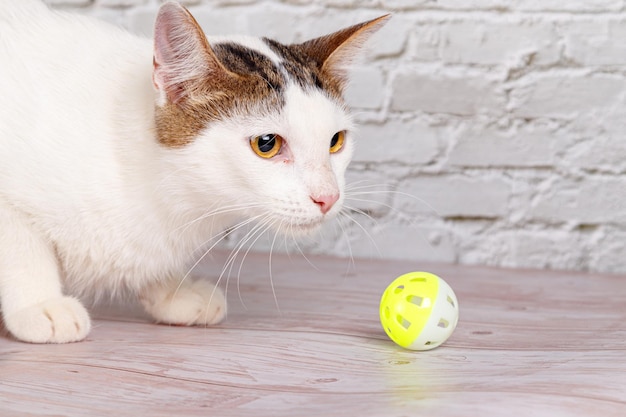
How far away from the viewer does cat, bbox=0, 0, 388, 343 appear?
1212 mm

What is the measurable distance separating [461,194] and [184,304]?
2.73ft

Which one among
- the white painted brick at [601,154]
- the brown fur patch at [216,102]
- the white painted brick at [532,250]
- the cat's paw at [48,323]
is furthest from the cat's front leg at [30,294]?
the white painted brick at [601,154]

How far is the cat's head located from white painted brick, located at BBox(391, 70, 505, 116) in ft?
2.39

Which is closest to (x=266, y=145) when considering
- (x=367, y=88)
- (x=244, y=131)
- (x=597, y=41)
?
(x=244, y=131)

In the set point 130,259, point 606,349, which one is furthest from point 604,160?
point 130,259

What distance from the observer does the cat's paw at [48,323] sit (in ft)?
4.16

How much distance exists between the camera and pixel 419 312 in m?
1.21

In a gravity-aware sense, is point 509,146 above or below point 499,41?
below

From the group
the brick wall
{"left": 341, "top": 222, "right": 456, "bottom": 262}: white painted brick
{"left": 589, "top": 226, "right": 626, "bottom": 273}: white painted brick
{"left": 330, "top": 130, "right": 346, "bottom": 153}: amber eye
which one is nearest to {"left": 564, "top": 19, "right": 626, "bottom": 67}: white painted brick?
the brick wall

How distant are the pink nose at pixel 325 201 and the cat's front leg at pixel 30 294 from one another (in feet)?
1.35

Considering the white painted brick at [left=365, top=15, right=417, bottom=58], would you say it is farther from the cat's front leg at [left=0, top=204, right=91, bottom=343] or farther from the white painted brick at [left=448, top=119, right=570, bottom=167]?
the cat's front leg at [left=0, top=204, right=91, bottom=343]

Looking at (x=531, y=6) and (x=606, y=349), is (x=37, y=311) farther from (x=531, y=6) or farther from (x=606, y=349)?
(x=531, y=6)

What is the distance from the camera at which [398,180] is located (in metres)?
2.03

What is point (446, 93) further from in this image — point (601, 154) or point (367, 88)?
point (601, 154)
